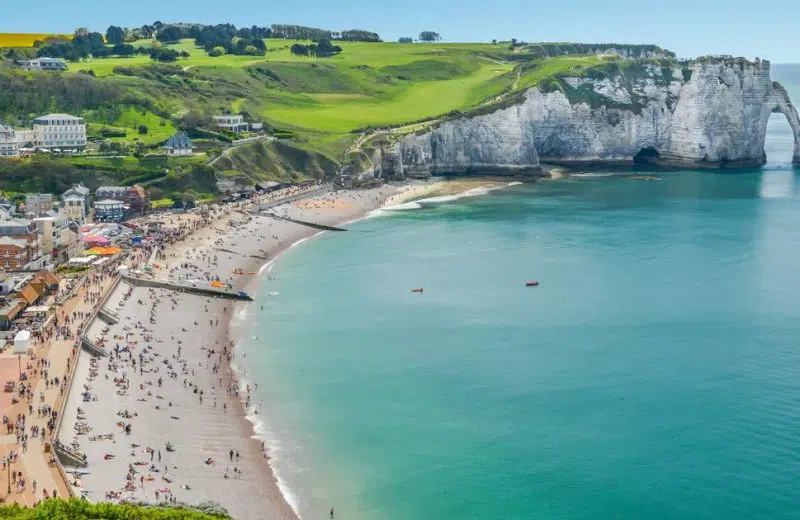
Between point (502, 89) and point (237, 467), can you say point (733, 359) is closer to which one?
point (237, 467)

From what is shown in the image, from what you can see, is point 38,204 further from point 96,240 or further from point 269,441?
point 269,441

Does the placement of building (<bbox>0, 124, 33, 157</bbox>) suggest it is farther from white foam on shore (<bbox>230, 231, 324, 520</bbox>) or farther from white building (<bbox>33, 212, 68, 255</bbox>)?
white foam on shore (<bbox>230, 231, 324, 520</bbox>)

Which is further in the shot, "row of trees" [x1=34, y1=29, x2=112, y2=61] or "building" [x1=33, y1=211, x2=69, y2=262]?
"row of trees" [x1=34, y1=29, x2=112, y2=61]

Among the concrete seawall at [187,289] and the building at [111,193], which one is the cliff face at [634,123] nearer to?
the building at [111,193]

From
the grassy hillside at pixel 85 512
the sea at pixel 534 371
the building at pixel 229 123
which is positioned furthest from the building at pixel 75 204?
the grassy hillside at pixel 85 512

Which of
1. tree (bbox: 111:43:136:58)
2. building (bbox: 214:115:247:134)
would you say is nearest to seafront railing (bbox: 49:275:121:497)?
building (bbox: 214:115:247:134)

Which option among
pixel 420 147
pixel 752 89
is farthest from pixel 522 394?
pixel 752 89
